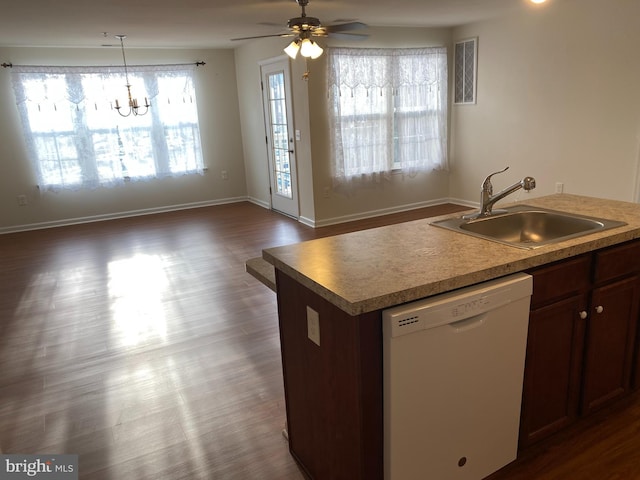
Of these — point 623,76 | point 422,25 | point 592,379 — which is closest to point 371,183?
point 422,25

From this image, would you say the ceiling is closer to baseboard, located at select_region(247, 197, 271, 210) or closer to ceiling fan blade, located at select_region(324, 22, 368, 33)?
ceiling fan blade, located at select_region(324, 22, 368, 33)

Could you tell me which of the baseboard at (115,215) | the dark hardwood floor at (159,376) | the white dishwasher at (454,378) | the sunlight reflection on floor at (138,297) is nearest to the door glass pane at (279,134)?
the baseboard at (115,215)

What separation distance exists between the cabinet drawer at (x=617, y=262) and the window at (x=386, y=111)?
4151 millimetres

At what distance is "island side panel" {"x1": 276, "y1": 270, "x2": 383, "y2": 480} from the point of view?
1.42m

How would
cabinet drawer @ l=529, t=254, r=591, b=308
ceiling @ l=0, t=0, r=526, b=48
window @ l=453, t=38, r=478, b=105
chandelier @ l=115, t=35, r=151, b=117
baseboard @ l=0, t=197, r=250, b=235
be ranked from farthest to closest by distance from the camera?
baseboard @ l=0, t=197, r=250, b=235 < chandelier @ l=115, t=35, r=151, b=117 < window @ l=453, t=38, r=478, b=105 < ceiling @ l=0, t=0, r=526, b=48 < cabinet drawer @ l=529, t=254, r=591, b=308

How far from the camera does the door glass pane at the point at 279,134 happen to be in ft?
20.4

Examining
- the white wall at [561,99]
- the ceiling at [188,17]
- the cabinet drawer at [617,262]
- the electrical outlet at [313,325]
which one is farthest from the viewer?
the white wall at [561,99]

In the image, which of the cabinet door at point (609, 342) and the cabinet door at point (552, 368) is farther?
the cabinet door at point (609, 342)

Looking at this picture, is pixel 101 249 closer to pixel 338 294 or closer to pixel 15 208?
pixel 15 208

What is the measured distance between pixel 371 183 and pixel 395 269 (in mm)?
4744

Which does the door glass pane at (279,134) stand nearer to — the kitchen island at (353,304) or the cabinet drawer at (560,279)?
the kitchen island at (353,304)

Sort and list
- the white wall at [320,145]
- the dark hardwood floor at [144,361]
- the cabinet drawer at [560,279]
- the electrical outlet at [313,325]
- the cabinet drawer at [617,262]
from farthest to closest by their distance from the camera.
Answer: the white wall at [320,145] < the dark hardwood floor at [144,361] < the cabinet drawer at [617,262] < the cabinet drawer at [560,279] < the electrical outlet at [313,325]

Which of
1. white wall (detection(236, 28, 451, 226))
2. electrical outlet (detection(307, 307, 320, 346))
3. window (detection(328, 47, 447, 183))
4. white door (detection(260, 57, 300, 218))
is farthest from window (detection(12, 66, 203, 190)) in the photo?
electrical outlet (detection(307, 307, 320, 346))

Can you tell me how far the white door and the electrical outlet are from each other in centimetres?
473
